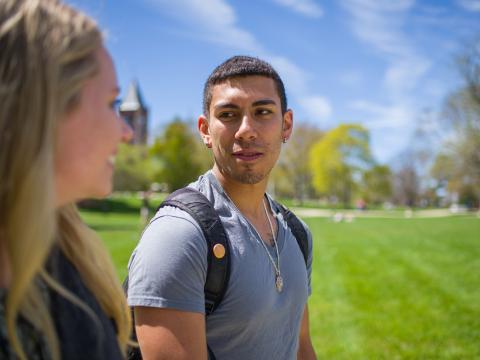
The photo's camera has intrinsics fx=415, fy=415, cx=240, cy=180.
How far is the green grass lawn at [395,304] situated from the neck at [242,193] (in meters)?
3.67

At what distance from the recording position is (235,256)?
1.75 metres

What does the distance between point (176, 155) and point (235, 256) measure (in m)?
45.3

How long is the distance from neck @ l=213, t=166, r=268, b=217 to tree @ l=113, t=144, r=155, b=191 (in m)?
48.2

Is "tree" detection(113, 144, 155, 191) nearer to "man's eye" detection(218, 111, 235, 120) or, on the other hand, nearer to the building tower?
the building tower

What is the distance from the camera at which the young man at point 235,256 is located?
1588mm

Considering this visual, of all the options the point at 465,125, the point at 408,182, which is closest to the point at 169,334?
the point at 465,125

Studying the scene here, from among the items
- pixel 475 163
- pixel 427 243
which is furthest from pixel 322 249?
pixel 475 163

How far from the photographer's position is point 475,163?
34312 mm

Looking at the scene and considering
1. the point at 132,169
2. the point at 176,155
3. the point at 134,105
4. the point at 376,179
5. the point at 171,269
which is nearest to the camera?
the point at 171,269

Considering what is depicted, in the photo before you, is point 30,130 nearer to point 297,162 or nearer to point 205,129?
point 205,129

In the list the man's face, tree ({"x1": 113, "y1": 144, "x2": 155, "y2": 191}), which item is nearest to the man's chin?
the man's face

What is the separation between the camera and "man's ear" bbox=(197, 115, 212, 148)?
2.33m

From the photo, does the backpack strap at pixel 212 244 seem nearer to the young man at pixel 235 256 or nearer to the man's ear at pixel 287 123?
the young man at pixel 235 256

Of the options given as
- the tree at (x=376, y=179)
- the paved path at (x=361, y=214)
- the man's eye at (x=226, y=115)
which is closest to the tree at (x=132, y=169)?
the paved path at (x=361, y=214)
